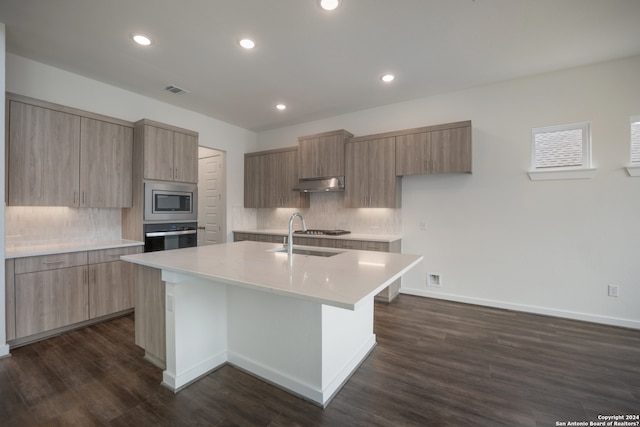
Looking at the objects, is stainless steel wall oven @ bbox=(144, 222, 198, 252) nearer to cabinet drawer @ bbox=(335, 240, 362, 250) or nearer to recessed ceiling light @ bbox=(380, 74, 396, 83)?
cabinet drawer @ bbox=(335, 240, 362, 250)

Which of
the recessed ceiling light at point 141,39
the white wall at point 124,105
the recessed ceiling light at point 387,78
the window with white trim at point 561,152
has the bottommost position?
the window with white trim at point 561,152

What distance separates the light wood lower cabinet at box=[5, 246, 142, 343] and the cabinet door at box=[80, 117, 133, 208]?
0.63 metres

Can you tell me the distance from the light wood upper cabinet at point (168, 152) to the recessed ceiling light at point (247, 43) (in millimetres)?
1675

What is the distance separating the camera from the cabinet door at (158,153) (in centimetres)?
349

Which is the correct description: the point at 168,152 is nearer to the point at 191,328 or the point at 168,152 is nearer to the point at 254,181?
the point at 254,181

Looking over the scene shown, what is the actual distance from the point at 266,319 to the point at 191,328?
1.83 feet

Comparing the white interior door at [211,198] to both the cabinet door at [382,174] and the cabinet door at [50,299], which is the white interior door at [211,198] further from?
the cabinet door at [382,174]

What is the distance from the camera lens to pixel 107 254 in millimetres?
3150

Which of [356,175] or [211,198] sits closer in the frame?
[356,175]

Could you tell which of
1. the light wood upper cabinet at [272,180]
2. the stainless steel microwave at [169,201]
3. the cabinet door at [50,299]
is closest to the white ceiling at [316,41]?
the stainless steel microwave at [169,201]

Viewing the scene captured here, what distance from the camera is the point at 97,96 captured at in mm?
3453

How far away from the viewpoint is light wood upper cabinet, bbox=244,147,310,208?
16.3 ft

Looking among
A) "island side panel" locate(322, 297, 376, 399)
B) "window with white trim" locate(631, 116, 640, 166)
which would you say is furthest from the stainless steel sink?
"window with white trim" locate(631, 116, 640, 166)

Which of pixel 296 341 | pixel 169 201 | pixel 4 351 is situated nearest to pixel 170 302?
pixel 296 341
